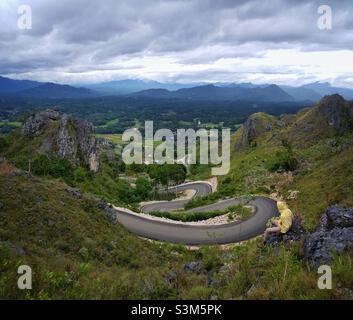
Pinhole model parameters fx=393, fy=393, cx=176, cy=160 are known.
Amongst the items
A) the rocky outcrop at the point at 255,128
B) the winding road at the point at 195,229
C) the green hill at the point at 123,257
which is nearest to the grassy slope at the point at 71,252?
the green hill at the point at 123,257

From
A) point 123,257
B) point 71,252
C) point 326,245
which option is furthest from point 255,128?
point 326,245

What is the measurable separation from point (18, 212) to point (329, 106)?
84.4 m

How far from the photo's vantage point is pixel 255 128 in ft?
373

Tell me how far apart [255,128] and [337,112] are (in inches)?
1198

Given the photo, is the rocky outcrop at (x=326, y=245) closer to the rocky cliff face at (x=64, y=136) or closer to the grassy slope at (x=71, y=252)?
the grassy slope at (x=71, y=252)

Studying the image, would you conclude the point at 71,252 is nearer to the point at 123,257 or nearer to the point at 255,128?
the point at 123,257

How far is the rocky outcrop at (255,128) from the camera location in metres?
113

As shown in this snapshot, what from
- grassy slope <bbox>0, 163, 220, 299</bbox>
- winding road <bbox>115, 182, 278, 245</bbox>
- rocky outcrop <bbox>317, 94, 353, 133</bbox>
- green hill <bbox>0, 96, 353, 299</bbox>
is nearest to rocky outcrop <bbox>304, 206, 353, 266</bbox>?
green hill <bbox>0, 96, 353, 299</bbox>

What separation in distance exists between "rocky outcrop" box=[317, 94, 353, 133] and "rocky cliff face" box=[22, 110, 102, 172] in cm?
5098

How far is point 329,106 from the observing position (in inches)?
3506
